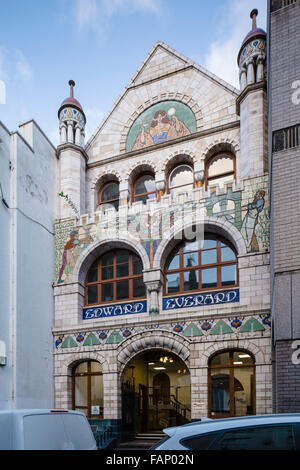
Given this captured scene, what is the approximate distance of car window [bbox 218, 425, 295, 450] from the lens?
363 centimetres

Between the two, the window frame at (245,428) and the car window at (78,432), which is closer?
the window frame at (245,428)

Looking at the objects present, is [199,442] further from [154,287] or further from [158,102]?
[158,102]

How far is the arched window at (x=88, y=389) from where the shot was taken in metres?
15.0

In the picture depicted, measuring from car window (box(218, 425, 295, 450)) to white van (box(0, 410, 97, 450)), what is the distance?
2.55 m

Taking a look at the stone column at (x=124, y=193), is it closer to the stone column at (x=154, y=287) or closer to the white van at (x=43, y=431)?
the stone column at (x=154, y=287)

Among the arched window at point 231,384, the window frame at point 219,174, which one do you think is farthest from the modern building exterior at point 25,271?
the window frame at point 219,174

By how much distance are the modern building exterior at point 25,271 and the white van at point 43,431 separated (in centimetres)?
825

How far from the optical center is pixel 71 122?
17891 millimetres

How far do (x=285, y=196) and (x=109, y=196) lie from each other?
9137mm

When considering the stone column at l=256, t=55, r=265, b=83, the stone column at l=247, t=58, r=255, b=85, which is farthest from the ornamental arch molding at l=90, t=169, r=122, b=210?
the stone column at l=256, t=55, r=265, b=83

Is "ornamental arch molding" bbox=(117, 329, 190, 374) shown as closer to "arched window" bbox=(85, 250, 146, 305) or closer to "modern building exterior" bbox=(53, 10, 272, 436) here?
"modern building exterior" bbox=(53, 10, 272, 436)

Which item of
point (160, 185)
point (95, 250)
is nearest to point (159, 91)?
point (160, 185)

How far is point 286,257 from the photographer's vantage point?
9.49 metres
